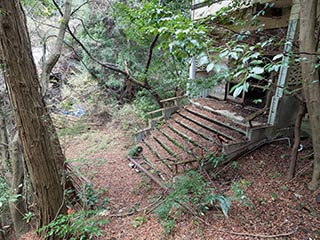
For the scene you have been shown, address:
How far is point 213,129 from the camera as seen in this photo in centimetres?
539

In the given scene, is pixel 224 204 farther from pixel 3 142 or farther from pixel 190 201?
pixel 3 142

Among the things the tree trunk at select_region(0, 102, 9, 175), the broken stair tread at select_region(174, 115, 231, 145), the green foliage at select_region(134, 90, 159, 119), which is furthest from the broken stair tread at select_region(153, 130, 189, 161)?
the tree trunk at select_region(0, 102, 9, 175)

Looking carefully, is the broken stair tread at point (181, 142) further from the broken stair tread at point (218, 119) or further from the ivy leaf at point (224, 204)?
the ivy leaf at point (224, 204)

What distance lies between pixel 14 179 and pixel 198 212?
378cm

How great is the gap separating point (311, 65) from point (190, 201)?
2688 millimetres

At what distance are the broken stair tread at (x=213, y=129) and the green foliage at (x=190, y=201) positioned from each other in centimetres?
164

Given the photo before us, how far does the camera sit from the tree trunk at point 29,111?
7.89 ft

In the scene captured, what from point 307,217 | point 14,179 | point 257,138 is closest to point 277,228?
point 307,217

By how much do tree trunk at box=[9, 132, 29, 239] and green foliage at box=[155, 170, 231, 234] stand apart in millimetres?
2953

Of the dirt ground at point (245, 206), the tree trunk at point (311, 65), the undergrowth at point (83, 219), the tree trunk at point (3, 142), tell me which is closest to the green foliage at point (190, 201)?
the dirt ground at point (245, 206)

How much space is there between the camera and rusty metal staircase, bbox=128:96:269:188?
4614 mm

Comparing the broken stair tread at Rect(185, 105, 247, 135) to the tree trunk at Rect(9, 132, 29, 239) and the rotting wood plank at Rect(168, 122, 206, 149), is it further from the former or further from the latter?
the tree trunk at Rect(9, 132, 29, 239)

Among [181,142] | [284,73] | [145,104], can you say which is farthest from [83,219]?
[145,104]

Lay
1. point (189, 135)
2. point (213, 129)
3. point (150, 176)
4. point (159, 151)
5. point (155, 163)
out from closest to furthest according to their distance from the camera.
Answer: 1. point (150, 176)
2. point (213, 129)
3. point (155, 163)
4. point (189, 135)
5. point (159, 151)
